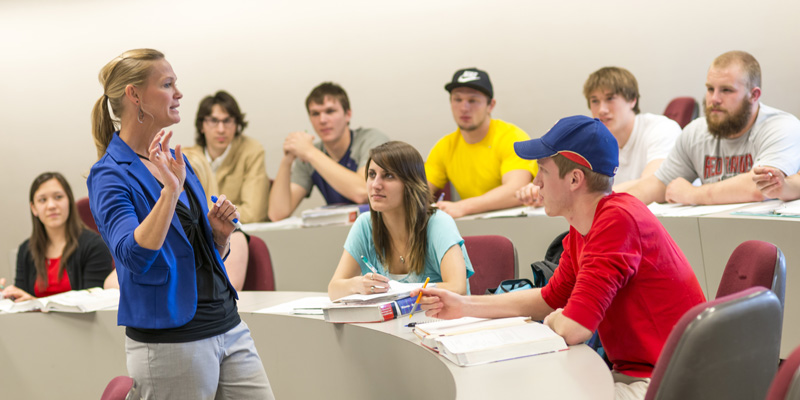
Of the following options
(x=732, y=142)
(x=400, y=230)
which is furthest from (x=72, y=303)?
(x=732, y=142)

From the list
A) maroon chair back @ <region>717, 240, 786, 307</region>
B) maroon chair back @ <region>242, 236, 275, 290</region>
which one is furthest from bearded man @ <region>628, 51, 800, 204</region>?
maroon chair back @ <region>242, 236, 275, 290</region>

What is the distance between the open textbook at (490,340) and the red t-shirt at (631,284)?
0.09 m

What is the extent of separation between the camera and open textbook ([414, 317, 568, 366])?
4.83ft

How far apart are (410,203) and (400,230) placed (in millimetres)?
110

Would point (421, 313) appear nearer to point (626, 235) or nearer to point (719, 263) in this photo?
point (626, 235)

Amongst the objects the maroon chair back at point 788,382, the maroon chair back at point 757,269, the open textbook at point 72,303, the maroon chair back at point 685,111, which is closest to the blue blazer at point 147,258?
the open textbook at point 72,303

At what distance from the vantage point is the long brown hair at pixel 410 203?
2.40m

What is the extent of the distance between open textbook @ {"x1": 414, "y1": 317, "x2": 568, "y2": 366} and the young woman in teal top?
2.16 ft

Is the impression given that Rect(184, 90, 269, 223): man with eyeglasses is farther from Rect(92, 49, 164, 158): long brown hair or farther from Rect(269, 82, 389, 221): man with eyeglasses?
Rect(92, 49, 164, 158): long brown hair

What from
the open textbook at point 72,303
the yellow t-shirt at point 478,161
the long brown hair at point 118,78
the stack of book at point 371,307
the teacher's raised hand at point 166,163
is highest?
the long brown hair at point 118,78

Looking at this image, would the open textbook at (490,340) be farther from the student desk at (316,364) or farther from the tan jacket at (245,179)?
the tan jacket at (245,179)

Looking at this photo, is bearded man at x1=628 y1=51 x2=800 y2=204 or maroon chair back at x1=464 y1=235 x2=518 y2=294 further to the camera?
bearded man at x1=628 y1=51 x2=800 y2=204

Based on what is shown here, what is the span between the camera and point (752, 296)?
1.08m

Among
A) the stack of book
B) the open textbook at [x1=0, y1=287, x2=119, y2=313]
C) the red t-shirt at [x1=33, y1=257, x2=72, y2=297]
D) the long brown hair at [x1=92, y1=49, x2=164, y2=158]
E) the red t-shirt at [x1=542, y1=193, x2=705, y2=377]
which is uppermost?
the long brown hair at [x1=92, y1=49, x2=164, y2=158]
